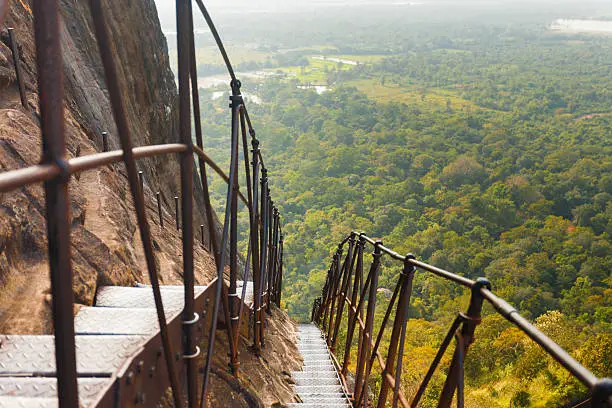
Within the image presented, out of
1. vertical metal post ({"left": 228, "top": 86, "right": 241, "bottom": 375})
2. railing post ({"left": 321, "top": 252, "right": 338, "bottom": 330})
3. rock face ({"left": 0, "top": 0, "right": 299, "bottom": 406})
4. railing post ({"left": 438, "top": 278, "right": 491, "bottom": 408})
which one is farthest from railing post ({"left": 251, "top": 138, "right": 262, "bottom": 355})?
railing post ({"left": 321, "top": 252, "right": 338, "bottom": 330})

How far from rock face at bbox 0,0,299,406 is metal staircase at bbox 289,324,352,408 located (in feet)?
0.69

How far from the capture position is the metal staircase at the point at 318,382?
482cm

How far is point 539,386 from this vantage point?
16.4m

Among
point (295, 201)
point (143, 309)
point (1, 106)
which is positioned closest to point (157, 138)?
point (1, 106)

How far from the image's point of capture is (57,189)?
1192mm

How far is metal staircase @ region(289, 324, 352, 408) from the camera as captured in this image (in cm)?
482

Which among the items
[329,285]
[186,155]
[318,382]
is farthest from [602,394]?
[329,285]

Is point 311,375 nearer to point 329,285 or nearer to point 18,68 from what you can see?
point 329,285

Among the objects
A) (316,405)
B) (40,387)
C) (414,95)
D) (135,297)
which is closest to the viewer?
(40,387)

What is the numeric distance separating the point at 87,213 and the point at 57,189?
3083mm

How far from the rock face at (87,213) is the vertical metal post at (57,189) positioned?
1.44 metres

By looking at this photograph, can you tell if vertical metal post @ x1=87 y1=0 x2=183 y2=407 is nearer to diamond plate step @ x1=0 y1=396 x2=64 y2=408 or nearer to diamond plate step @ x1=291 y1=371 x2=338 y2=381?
diamond plate step @ x1=0 y1=396 x2=64 y2=408

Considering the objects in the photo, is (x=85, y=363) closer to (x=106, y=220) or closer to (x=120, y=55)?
(x=106, y=220)

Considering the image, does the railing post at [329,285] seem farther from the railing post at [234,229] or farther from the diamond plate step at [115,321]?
the diamond plate step at [115,321]
